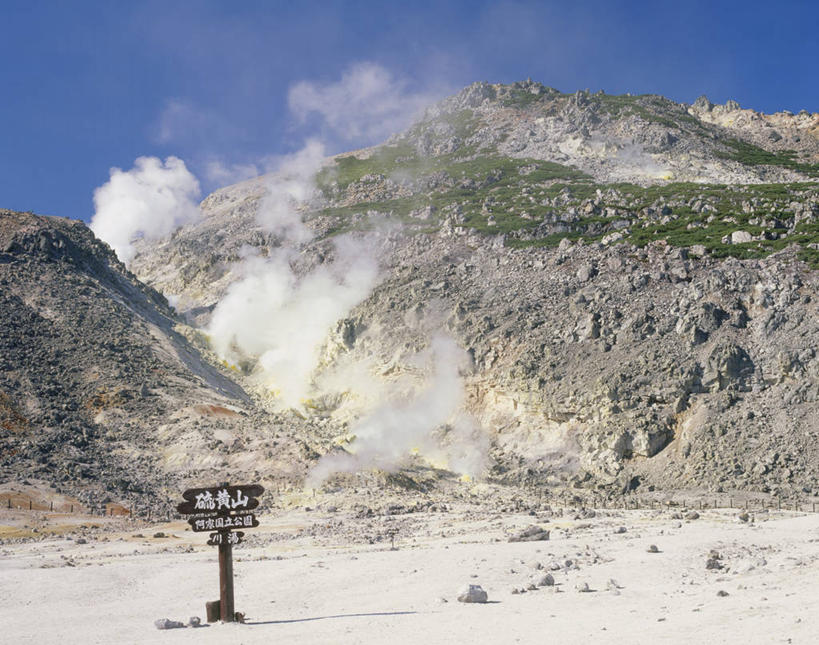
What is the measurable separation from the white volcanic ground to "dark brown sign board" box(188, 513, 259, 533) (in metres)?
2.13

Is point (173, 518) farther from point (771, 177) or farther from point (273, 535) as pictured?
point (771, 177)

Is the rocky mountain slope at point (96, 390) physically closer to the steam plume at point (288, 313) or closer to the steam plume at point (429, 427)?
the steam plume at point (288, 313)

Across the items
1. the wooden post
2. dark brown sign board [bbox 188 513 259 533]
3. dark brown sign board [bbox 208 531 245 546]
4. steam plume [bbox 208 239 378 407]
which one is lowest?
the wooden post

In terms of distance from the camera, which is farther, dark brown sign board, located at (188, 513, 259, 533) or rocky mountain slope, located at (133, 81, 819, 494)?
rocky mountain slope, located at (133, 81, 819, 494)

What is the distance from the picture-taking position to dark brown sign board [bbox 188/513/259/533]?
1753 centimetres

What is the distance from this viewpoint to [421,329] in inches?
2753

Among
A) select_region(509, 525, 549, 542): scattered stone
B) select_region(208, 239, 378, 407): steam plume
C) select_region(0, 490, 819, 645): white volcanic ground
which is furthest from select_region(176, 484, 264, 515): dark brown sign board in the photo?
select_region(208, 239, 378, 407): steam plume

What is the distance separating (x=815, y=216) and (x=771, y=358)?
29.1m

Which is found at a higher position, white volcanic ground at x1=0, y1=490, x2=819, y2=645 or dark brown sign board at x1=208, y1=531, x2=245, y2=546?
dark brown sign board at x1=208, y1=531, x2=245, y2=546

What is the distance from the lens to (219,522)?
17656 millimetres

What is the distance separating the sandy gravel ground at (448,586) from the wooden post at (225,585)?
581 millimetres

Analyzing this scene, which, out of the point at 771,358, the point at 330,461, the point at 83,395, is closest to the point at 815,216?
the point at 771,358

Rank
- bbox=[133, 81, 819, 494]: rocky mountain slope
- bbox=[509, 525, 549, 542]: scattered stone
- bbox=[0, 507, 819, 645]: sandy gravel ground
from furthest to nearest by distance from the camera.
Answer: bbox=[133, 81, 819, 494]: rocky mountain slope, bbox=[509, 525, 549, 542]: scattered stone, bbox=[0, 507, 819, 645]: sandy gravel ground

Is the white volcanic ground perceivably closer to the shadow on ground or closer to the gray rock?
the shadow on ground
